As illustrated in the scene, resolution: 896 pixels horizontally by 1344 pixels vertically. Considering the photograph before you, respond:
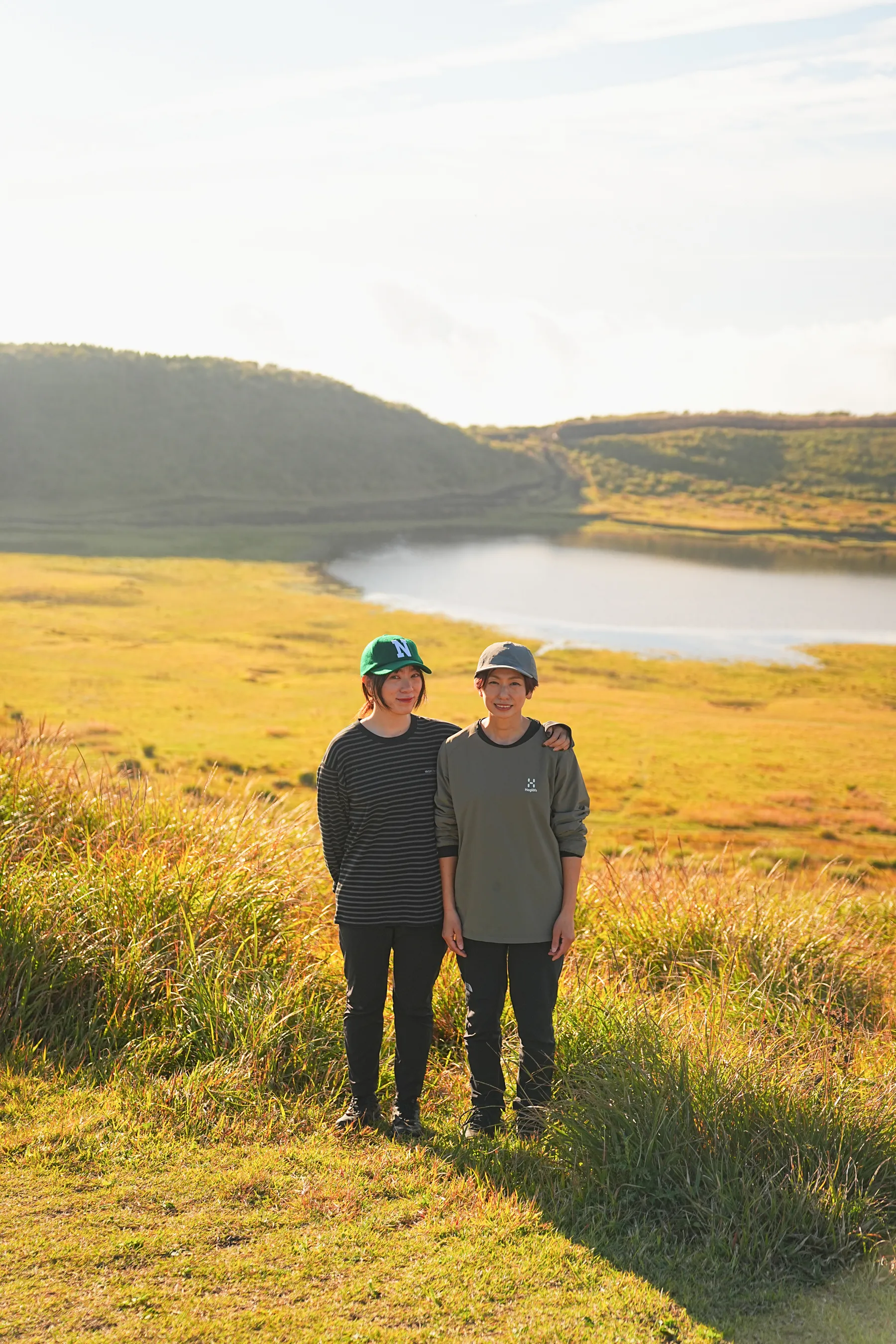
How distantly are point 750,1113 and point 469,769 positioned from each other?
69.5 inches

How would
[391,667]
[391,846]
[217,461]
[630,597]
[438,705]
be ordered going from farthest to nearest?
[217,461] → [630,597] → [438,705] → [391,846] → [391,667]

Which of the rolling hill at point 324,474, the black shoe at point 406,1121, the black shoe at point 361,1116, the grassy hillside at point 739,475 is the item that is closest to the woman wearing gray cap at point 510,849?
the black shoe at point 406,1121

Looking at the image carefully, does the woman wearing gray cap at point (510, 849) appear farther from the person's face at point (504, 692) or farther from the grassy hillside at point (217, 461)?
the grassy hillside at point (217, 461)

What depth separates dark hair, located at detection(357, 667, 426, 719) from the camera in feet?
14.8

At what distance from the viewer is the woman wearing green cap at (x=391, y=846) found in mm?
4551

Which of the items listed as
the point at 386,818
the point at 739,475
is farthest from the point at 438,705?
the point at 739,475

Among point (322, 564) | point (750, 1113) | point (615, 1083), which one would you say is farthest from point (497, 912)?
point (322, 564)

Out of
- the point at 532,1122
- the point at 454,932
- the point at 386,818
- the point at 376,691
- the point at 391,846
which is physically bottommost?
the point at 532,1122

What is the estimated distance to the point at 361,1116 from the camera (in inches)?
189

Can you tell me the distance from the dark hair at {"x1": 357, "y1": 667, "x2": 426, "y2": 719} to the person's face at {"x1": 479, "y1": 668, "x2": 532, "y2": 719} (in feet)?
0.91

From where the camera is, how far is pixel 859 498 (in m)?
127

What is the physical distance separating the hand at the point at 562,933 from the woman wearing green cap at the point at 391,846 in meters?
0.50

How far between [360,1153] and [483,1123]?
0.54m

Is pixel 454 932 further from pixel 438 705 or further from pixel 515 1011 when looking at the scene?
pixel 438 705
